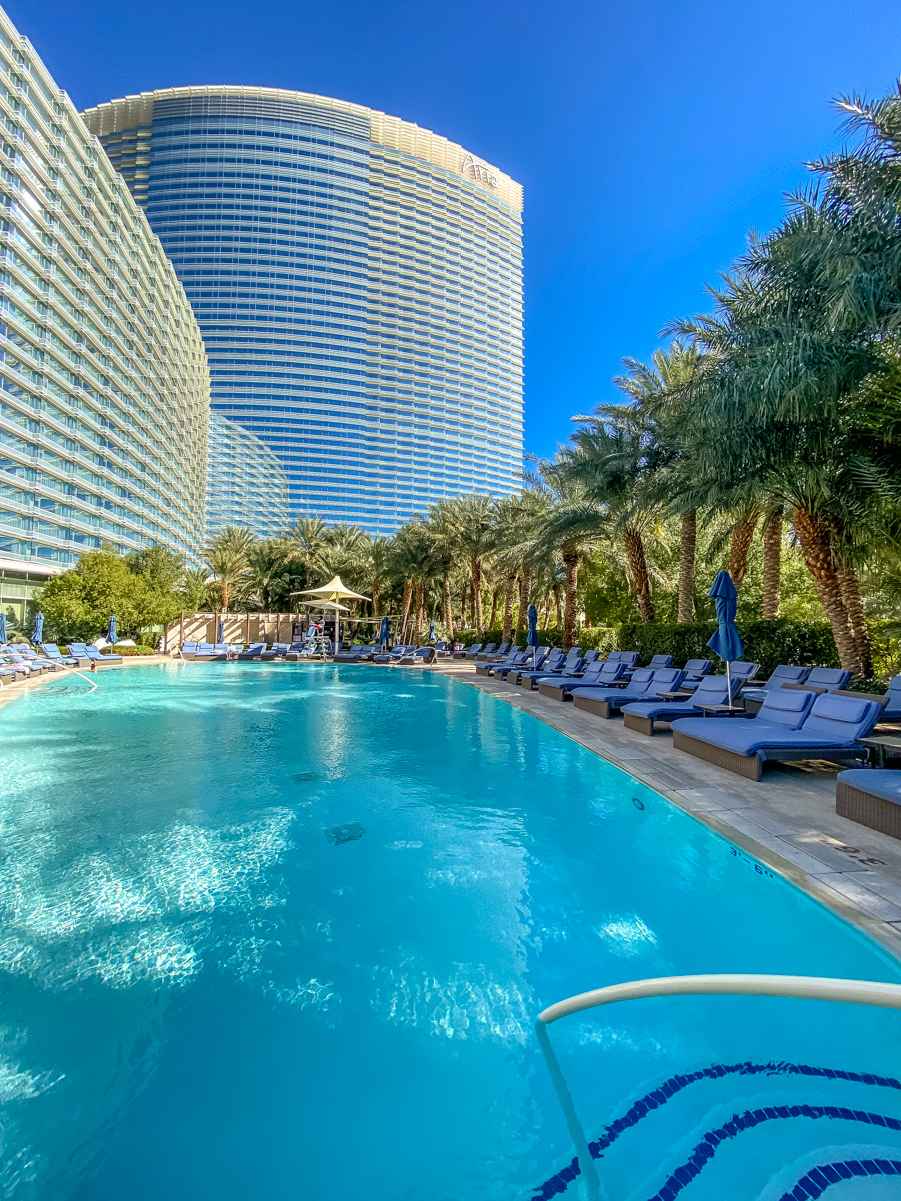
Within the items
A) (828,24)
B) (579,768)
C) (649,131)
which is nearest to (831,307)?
(579,768)

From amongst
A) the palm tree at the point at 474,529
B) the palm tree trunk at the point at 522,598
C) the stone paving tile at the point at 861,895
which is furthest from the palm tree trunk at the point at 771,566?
the palm tree at the point at 474,529

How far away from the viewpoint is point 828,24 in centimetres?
1210

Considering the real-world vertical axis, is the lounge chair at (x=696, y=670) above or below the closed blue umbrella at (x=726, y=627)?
below

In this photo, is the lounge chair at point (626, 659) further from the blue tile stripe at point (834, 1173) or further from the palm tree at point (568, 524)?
the blue tile stripe at point (834, 1173)

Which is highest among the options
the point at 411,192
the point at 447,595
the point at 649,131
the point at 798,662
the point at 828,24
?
the point at 411,192

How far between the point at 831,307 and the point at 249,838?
9919mm

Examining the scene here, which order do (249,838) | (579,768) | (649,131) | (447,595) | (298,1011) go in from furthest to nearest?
(447,595), (649,131), (579,768), (249,838), (298,1011)

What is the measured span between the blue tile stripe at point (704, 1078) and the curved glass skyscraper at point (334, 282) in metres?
103

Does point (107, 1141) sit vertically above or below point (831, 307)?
below

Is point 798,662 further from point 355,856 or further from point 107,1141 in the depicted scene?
point 107,1141

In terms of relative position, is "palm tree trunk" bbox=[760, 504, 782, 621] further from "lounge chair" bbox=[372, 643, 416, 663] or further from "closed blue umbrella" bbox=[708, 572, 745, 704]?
"lounge chair" bbox=[372, 643, 416, 663]

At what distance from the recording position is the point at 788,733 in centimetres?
656

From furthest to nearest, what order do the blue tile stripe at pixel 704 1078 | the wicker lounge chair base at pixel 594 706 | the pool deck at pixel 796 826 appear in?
the wicker lounge chair base at pixel 594 706
the pool deck at pixel 796 826
the blue tile stripe at pixel 704 1078

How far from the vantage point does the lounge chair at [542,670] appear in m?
17.7
